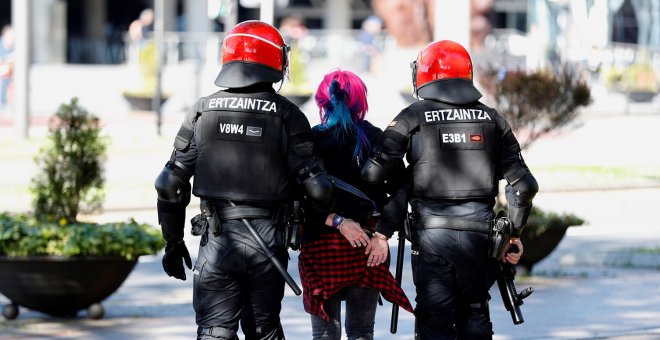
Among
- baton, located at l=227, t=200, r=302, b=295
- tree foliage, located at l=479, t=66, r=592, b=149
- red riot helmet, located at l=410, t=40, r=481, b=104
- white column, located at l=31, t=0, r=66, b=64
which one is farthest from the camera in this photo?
white column, located at l=31, t=0, r=66, b=64

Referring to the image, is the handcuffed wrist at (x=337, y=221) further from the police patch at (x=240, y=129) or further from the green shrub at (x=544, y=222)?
the green shrub at (x=544, y=222)

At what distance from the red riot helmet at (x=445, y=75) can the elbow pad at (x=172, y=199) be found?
1.19 metres

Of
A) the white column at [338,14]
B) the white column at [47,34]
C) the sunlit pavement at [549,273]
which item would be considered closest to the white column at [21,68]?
the sunlit pavement at [549,273]

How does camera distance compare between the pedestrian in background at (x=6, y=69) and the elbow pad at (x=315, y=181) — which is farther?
the pedestrian in background at (x=6, y=69)

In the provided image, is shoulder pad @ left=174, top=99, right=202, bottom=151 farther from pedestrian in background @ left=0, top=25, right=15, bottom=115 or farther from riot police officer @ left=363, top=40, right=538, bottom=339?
pedestrian in background @ left=0, top=25, right=15, bottom=115

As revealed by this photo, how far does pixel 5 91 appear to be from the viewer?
30.2m

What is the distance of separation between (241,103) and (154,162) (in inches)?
565

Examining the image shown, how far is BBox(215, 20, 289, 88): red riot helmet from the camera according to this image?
5668 millimetres

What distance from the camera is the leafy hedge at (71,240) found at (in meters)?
8.01

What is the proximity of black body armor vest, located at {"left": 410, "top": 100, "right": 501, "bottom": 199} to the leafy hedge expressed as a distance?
110 inches

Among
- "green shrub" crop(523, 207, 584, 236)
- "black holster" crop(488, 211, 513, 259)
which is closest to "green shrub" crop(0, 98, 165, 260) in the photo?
"black holster" crop(488, 211, 513, 259)

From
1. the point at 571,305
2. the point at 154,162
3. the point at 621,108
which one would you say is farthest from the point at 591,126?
the point at 571,305

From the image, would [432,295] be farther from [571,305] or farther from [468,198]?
[571,305]

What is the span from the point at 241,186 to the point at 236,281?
41 cm
